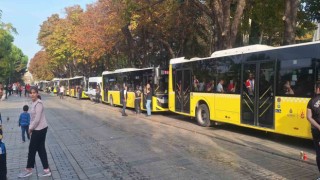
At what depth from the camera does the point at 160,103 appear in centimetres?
2205

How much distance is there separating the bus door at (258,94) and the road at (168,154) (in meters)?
0.69

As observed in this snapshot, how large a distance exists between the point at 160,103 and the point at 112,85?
10.7m

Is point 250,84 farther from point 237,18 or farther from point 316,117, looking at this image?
point 237,18

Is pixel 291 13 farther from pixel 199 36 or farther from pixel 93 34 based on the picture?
pixel 93 34

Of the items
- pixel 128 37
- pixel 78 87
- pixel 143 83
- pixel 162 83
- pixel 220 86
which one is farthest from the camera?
pixel 78 87

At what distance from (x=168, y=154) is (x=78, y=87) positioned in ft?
129

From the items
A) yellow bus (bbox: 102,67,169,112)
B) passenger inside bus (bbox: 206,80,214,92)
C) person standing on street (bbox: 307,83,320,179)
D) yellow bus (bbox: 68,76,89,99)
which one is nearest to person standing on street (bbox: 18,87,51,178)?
person standing on street (bbox: 307,83,320,179)

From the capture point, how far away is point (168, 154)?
9.80 metres

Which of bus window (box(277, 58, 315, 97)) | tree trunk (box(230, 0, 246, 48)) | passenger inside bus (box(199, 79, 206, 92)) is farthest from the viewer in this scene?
tree trunk (box(230, 0, 246, 48))

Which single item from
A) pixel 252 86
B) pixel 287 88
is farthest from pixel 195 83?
pixel 287 88

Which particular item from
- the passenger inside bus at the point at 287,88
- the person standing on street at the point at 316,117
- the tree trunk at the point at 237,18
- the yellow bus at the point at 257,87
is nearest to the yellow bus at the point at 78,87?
the tree trunk at the point at 237,18

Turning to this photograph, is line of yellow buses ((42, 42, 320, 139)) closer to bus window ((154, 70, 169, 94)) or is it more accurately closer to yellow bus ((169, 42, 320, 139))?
yellow bus ((169, 42, 320, 139))

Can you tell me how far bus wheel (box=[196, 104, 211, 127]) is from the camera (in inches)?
620

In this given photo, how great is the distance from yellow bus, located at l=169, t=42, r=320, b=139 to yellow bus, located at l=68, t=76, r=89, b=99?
2948 cm
